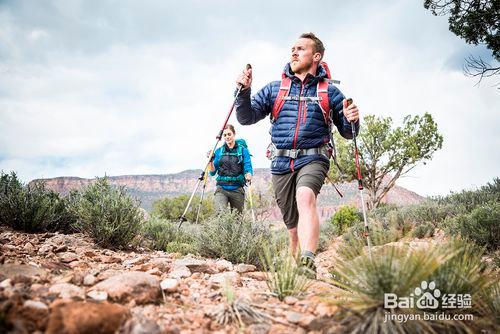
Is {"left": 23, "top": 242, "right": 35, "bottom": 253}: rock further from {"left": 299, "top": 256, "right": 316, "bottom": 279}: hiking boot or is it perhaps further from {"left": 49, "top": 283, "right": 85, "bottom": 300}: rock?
{"left": 299, "top": 256, "right": 316, "bottom": 279}: hiking boot

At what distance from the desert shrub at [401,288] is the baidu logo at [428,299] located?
1 centimetres

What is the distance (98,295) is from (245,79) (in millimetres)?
2681

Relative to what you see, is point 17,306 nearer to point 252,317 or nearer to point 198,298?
point 198,298

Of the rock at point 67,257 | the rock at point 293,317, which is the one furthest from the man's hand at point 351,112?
the rock at point 67,257

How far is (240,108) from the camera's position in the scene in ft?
13.2

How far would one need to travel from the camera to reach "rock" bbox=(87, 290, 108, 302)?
7.04 ft

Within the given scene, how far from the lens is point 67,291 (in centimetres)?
217

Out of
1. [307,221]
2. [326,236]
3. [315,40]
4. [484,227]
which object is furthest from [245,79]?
[326,236]

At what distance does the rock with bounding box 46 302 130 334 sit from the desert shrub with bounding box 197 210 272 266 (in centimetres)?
354

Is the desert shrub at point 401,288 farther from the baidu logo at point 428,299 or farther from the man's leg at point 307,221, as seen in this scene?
the man's leg at point 307,221

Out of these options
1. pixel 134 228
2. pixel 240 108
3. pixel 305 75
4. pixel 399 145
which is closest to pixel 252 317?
pixel 240 108

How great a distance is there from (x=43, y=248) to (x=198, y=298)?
294 centimetres

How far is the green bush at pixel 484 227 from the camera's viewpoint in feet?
21.7

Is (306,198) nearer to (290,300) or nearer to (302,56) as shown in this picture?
(290,300)
